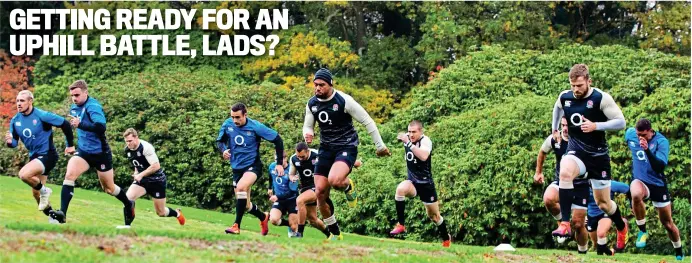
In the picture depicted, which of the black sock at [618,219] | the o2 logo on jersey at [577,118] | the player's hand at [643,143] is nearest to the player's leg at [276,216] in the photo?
the black sock at [618,219]

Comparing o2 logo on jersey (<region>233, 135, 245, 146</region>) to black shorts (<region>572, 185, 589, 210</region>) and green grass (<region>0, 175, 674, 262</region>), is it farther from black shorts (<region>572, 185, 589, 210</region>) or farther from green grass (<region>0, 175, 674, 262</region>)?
black shorts (<region>572, 185, 589, 210</region>)

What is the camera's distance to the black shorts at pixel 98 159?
20.1 meters

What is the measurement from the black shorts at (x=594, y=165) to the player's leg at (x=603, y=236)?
285 centimetres

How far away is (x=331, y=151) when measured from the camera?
61.3 ft

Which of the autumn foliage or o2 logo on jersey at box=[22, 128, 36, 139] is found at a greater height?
the autumn foliage

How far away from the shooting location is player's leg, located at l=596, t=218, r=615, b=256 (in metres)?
20.8

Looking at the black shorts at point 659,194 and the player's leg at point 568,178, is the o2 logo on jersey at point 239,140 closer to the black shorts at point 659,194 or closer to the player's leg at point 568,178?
the player's leg at point 568,178

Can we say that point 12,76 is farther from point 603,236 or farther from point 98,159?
point 603,236

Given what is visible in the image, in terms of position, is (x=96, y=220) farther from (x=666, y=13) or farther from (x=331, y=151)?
(x=666, y=13)

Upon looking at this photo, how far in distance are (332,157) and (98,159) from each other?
4.47 meters

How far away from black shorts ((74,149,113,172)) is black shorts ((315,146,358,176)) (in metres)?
4.08

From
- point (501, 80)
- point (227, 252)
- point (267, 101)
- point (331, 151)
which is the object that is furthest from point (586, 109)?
point (267, 101)

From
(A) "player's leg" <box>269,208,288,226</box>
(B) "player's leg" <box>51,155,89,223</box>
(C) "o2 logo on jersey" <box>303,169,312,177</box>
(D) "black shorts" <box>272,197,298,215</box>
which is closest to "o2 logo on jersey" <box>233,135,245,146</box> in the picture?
(C) "o2 logo on jersey" <box>303,169,312,177</box>

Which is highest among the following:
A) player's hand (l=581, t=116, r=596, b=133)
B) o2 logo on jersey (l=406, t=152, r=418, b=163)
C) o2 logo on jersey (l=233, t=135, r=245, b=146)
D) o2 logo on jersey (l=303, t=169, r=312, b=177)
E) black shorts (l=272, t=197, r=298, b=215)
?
player's hand (l=581, t=116, r=596, b=133)
